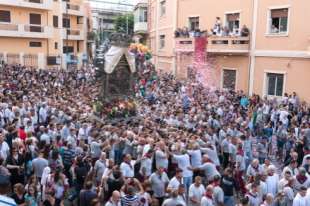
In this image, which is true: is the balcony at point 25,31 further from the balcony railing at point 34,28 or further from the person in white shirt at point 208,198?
the person in white shirt at point 208,198

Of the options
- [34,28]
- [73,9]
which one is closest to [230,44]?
[34,28]

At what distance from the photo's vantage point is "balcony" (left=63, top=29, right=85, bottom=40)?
149 ft

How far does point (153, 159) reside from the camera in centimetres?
997

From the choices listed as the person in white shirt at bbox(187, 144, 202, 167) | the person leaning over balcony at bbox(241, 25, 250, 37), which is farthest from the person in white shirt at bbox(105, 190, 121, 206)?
the person leaning over balcony at bbox(241, 25, 250, 37)

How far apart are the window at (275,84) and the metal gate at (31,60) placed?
22.6m

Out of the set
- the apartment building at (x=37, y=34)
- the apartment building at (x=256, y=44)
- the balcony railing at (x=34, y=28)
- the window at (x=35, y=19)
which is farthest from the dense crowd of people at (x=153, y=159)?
the window at (x=35, y=19)

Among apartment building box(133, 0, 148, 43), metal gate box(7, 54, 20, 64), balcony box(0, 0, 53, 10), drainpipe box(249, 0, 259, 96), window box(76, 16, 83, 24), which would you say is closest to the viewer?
drainpipe box(249, 0, 259, 96)

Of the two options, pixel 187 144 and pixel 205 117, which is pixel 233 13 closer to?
Answer: pixel 205 117

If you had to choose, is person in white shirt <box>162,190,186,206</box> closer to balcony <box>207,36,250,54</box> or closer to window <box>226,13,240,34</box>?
balcony <box>207,36,250,54</box>

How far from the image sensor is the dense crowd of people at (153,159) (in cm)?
801

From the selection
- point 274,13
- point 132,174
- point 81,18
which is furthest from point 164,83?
point 81,18

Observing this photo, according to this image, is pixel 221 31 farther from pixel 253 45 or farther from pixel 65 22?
pixel 65 22

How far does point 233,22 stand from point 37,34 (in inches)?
821

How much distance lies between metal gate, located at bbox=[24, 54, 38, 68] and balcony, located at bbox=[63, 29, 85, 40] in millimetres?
8210
